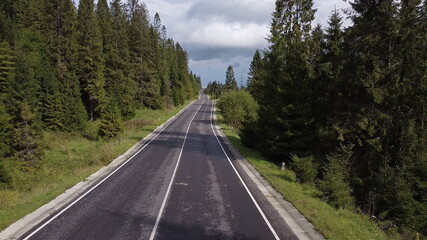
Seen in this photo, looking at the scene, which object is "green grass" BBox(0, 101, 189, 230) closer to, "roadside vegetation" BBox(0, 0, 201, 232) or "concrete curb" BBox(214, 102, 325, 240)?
"roadside vegetation" BBox(0, 0, 201, 232)

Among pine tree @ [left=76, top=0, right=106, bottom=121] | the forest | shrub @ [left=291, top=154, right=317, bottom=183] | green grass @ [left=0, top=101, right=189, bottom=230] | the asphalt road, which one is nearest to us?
the asphalt road

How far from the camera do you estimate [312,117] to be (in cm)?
2297

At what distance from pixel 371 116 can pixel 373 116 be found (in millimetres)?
96

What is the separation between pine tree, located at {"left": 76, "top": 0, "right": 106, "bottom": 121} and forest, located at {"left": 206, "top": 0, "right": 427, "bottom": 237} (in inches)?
1241

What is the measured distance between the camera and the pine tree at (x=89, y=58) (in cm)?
4609

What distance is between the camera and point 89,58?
45.8 metres

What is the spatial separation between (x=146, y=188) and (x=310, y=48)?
654 inches

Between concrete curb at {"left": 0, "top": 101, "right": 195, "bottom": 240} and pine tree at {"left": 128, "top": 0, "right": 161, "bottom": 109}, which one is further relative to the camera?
pine tree at {"left": 128, "top": 0, "right": 161, "bottom": 109}

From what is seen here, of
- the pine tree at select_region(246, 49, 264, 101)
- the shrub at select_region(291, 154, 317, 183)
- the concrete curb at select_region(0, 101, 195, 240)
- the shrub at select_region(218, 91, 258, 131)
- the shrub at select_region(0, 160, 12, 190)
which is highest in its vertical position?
the pine tree at select_region(246, 49, 264, 101)

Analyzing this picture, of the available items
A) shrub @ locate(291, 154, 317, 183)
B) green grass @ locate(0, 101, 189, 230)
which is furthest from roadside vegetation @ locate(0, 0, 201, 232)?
shrub @ locate(291, 154, 317, 183)

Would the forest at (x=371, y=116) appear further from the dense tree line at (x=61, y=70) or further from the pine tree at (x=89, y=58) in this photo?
the pine tree at (x=89, y=58)

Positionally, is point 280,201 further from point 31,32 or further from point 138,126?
point 31,32

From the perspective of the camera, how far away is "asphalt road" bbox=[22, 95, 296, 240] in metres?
10.1

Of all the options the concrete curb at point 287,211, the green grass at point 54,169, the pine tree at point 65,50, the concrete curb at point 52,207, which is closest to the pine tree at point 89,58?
the pine tree at point 65,50
